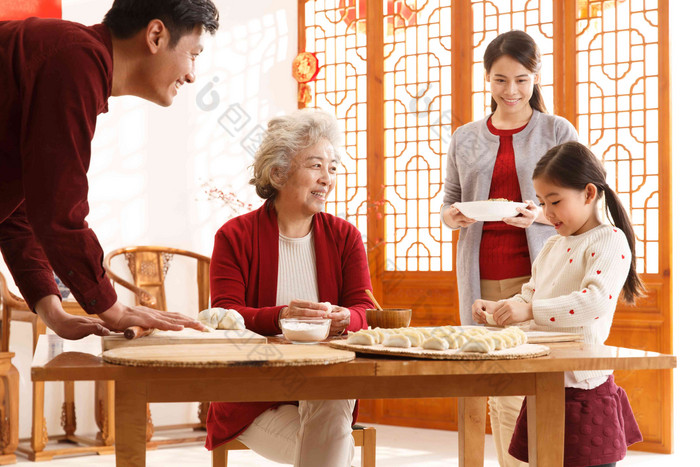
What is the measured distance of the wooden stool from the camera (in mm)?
3645

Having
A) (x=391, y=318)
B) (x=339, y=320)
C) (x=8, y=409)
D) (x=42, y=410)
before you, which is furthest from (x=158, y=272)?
(x=391, y=318)

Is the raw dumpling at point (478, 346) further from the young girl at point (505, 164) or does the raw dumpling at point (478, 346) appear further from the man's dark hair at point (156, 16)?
the young girl at point (505, 164)

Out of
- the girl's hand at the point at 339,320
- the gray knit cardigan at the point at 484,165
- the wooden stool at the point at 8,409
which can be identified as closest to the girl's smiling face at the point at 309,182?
the girl's hand at the point at 339,320

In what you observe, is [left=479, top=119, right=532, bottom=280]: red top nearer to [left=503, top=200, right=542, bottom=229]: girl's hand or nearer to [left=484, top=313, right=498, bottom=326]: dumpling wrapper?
[left=503, top=200, right=542, bottom=229]: girl's hand

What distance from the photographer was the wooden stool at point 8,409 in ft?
12.0

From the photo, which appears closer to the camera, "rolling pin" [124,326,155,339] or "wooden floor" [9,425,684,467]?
"rolling pin" [124,326,155,339]

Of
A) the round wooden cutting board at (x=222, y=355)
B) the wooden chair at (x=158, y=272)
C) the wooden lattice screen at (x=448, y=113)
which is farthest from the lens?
the wooden chair at (x=158, y=272)

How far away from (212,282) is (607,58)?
277cm

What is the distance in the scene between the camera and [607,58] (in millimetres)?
4113

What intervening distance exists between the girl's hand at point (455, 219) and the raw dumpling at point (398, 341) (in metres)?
1.05

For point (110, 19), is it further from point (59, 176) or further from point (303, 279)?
point (303, 279)

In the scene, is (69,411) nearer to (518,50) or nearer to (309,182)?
(309,182)

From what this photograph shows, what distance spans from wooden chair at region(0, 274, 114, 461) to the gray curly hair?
178cm

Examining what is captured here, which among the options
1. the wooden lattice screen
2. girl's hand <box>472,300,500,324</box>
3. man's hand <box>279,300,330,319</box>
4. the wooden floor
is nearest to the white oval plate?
girl's hand <box>472,300,500,324</box>
